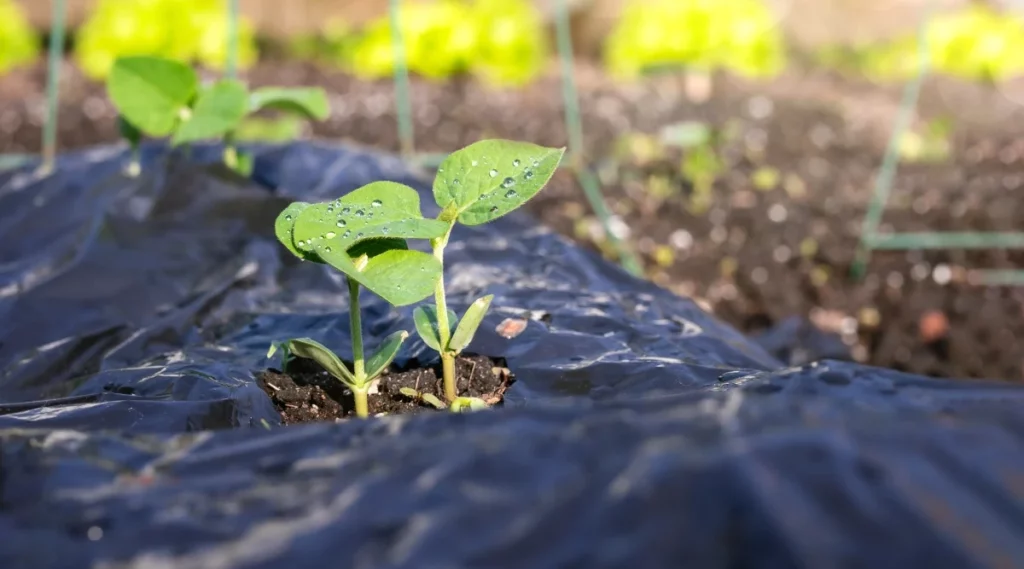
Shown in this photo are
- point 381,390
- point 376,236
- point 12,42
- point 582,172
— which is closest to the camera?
point 376,236

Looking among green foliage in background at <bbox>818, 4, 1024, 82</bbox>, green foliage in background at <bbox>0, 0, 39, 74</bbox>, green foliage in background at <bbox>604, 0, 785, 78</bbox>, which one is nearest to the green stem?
green foliage in background at <bbox>604, 0, 785, 78</bbox>

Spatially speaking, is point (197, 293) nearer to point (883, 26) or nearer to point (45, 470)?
point (45, 470)

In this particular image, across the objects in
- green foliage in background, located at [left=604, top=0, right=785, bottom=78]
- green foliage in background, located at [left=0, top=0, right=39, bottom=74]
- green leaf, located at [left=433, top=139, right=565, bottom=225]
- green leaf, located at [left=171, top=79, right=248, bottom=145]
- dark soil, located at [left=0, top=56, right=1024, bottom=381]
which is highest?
green foliage in background, located at [left=0, top=0, right=39, bottom=74]

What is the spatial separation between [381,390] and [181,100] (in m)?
0.78

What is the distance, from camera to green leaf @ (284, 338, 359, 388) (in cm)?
90

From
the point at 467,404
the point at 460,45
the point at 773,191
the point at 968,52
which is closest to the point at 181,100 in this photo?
the point at 467,404

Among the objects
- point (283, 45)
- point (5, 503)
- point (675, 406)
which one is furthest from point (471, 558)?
point (283, 45)

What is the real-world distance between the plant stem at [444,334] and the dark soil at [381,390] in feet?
0.07

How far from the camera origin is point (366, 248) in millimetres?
900

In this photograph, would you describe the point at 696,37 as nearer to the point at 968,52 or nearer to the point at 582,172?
the point at 582,172

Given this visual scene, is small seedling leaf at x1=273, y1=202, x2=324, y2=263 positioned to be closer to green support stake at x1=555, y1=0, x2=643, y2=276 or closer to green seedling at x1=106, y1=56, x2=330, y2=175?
green seedling at x1=106, y1=56, x2=330, y2=175

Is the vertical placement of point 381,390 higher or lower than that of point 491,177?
lower

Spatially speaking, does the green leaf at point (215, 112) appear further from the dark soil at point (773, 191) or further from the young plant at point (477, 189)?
the dark soil at point (773, 191)

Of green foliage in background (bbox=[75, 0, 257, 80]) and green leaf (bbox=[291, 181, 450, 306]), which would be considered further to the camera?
green foliage in background (bbox=[75, 0, 257, 80])
